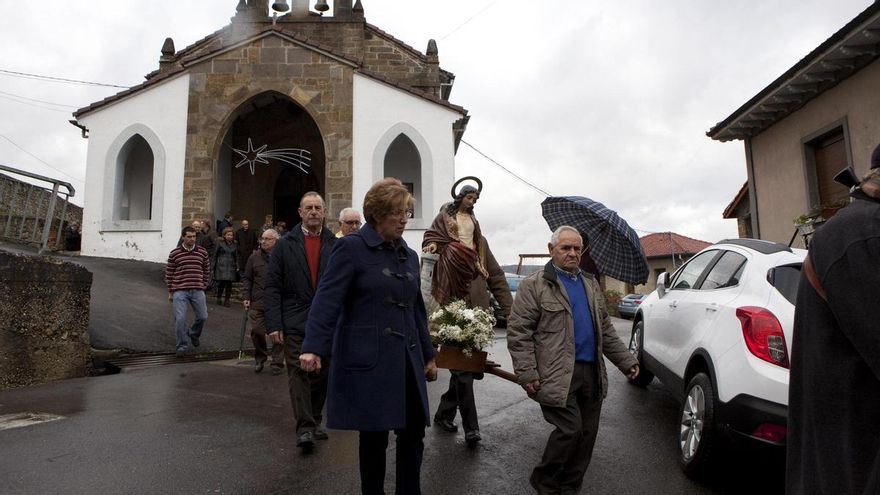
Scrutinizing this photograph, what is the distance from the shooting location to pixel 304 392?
173 inches

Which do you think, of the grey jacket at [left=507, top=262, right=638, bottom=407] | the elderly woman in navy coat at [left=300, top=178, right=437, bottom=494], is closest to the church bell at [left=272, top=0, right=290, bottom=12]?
the grey jacket at [left=507, top=262, right=638, bottom=407]

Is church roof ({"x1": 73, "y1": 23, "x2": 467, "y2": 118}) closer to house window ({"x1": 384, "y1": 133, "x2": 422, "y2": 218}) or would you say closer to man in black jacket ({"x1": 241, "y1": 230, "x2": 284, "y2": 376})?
house window ({"x1": 384, "y1": 133, "x2": 422, "y2": 218})

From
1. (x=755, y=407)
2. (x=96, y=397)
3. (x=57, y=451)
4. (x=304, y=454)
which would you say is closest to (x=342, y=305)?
(x=304, y=454)

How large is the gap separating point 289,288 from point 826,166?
1125cm

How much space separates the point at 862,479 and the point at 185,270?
8266 millimetres

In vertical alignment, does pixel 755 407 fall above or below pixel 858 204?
below

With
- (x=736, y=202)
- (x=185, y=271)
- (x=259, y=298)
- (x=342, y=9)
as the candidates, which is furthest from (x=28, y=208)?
(x=736, y=202)

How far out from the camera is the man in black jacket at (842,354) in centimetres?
161

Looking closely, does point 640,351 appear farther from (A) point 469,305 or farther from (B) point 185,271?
(B) point 185,271

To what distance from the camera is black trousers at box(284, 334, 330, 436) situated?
4336 millimetres

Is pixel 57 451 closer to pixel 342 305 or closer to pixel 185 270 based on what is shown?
pixel 342 305

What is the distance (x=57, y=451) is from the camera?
4.11 metres

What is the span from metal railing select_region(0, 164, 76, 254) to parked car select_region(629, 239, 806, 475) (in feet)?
34.7

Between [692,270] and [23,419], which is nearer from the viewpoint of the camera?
[23,419]
